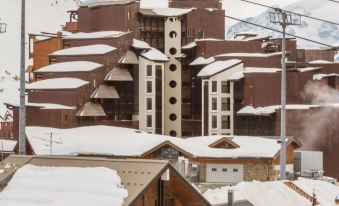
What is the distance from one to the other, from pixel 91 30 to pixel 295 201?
1912 inches

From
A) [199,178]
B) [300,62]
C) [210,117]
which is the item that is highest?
[300,62]

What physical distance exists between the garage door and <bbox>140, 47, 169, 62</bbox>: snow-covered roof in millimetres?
22336

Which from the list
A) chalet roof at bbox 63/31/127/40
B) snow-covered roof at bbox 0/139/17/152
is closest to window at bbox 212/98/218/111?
chalet roof at bbox 63/31/127/40

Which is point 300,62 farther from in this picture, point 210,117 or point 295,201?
point 295,201

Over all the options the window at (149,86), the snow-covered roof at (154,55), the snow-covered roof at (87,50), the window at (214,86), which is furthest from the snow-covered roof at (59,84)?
the window at (214,86)

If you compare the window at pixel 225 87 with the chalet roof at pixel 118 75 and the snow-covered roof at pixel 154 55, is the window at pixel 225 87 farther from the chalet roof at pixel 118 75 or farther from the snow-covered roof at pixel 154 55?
the chalet roof at pixel 118 75

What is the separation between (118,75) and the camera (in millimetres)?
75000

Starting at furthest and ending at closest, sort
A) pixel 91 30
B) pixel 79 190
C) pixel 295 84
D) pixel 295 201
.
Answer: pixel 91 30 < pixel 295 84 < pixel 295 201 < pixel 79 190

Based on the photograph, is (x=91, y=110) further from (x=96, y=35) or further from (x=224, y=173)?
(x=224, y=173)

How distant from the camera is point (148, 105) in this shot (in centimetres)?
7950

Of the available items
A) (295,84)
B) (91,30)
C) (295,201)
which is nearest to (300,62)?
(295,84)

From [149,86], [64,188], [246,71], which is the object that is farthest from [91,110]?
[64,188]

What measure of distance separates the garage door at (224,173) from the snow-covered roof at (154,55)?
22336 mm

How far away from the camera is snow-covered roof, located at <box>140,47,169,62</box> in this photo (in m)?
79.4
